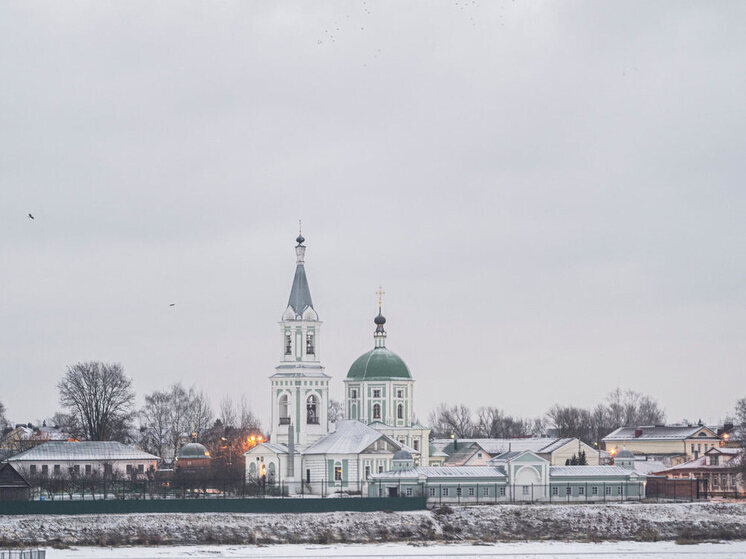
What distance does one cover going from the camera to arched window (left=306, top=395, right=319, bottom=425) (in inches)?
3371

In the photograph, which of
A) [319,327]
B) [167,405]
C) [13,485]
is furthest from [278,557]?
[167,405]

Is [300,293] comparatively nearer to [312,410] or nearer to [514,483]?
[312,410]

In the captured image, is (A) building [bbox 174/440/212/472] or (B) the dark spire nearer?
(B) the dark spire

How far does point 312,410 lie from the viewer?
3386 inches

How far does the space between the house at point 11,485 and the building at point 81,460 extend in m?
18.4

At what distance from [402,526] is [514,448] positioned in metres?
46.0

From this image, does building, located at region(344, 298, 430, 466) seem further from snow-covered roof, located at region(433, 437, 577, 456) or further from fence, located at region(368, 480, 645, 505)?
fence, located at region(368, 480, 645, 505)

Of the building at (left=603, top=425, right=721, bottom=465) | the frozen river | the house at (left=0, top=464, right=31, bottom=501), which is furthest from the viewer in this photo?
the building at (left=603, top=425, right=721, bottom=465)

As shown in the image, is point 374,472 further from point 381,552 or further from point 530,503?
point 381,552

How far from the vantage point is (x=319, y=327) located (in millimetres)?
86250

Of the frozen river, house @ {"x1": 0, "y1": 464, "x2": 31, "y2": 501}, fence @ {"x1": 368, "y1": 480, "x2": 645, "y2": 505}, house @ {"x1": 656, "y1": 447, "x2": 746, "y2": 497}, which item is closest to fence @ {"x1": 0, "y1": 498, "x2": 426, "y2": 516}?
house @ {"x1": 0, "y1": 464, "x2": 31, "y2": 501}

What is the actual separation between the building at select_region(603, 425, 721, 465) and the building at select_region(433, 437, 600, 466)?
1011 centimetres

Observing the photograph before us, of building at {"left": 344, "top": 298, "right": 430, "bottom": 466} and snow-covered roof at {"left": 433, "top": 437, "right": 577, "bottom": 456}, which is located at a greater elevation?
building at {"left": 344, "top": 298, "right": 430, "bottom": 466}

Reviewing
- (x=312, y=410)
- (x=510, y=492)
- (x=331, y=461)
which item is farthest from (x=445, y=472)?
(x=312, y=410)
